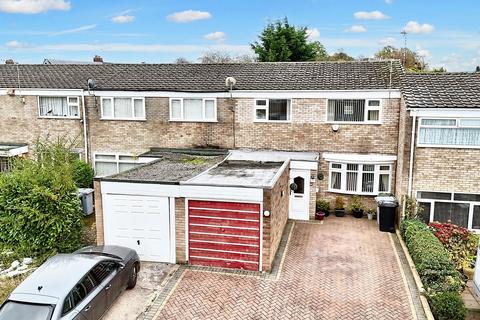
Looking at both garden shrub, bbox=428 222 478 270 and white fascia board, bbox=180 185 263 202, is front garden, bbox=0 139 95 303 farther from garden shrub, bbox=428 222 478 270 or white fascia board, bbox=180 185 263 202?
garden shrub, bbox=428 222 478 270

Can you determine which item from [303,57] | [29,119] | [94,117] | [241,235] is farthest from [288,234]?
[303,57]

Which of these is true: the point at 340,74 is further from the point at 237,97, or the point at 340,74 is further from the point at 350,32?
the point at 350,32

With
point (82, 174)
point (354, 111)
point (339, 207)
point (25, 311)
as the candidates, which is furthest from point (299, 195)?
point (25, 311)

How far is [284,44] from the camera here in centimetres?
3756

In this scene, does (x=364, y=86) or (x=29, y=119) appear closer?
(x=364, y=86)

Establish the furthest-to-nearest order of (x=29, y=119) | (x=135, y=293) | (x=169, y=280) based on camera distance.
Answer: (x=29, y=119), (x=169, y=280), (x=135, y=293)

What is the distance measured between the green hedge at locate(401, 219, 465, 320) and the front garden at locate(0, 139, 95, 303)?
10.6m

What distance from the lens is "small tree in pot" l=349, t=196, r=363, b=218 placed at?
17766 millimetres

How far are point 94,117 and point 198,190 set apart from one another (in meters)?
10.2

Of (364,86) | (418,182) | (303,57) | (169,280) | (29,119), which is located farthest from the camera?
(303,57)

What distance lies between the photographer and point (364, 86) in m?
17.8

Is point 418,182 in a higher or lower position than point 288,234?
higher

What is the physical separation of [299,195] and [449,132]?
6.11 metres

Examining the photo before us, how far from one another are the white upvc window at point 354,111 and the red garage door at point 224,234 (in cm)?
757
